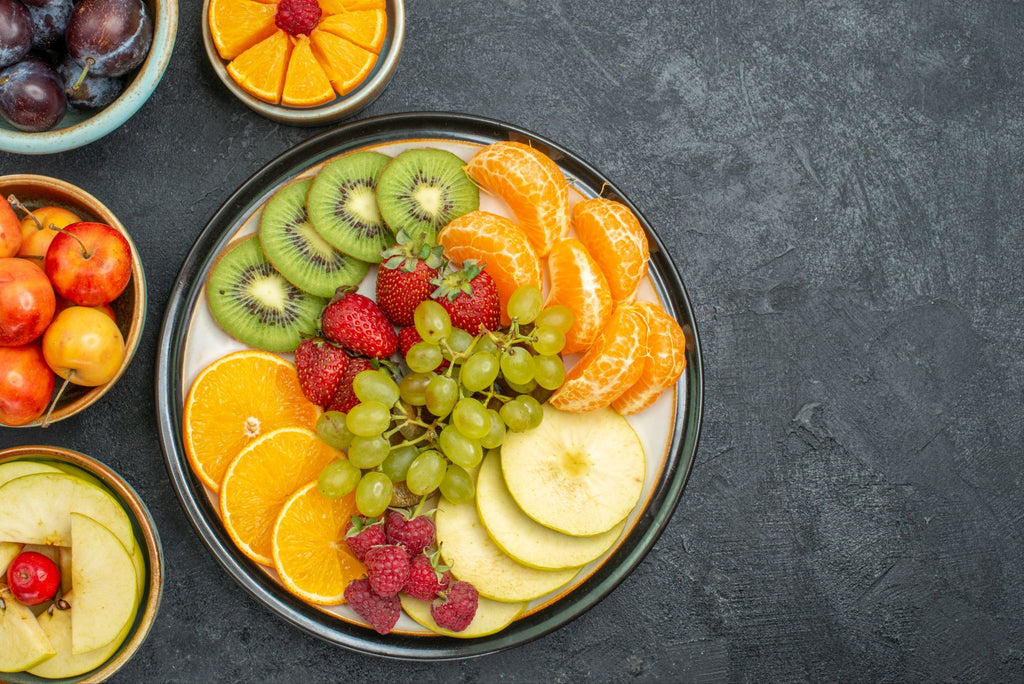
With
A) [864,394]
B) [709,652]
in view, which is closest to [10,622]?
[709,652]

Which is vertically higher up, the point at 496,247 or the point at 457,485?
the point at 496,247

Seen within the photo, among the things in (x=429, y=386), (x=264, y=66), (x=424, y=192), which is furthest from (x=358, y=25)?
(x=429, y=386)

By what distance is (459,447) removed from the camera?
1401 mm

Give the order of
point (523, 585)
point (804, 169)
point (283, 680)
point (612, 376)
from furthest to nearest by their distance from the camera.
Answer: point (804, 169) → point (283, 680) → point (523, 585) → point (612, 376)

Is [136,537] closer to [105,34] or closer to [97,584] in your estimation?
[97,584]

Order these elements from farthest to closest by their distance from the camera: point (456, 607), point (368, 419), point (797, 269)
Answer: point (797, 269) → point (456, 607) → point (368, 419)

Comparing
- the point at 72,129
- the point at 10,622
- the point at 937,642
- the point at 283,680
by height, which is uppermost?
the point at 72,129

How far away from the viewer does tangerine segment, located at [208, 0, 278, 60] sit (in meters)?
1.59

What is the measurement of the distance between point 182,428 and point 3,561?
0.47 m

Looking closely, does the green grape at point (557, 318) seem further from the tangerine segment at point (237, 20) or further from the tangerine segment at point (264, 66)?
the tangerine segment at point (237, 20)

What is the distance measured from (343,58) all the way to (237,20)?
0.26 metres

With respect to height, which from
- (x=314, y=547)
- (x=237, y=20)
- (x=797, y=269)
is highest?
(x=797, y=269)

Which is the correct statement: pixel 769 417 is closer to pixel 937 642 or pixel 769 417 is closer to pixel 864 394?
pixel 864 394

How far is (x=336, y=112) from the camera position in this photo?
1.64 meters
